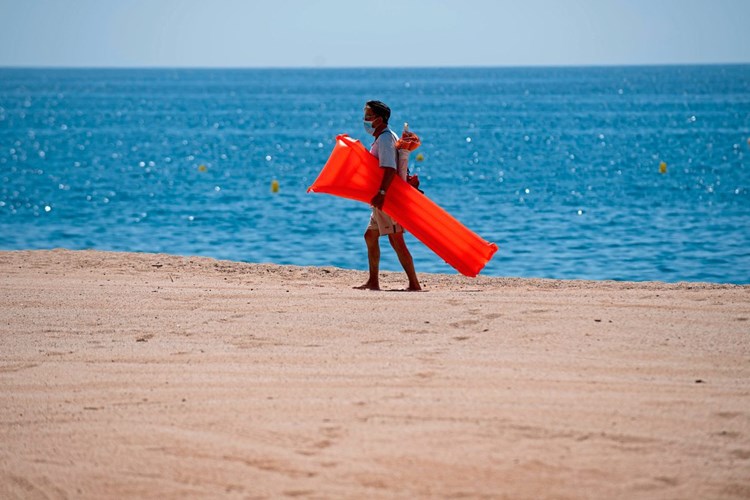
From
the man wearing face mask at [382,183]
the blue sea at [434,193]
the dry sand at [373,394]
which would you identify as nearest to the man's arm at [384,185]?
the man wearing face mask at [382,183]

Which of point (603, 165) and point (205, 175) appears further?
point (603, 165)

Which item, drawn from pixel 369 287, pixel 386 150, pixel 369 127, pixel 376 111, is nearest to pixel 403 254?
pixel 369 287

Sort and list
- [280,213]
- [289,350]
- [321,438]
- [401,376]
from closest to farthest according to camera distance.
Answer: [321,438], [401,376], [289,350], [280,213]

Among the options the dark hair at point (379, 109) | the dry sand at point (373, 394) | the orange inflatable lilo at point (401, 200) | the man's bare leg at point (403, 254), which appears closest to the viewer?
the dry sand at point (373, 394)

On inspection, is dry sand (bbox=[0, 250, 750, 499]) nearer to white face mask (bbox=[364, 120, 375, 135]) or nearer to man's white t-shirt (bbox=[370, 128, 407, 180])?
man's white t-shirt (bbox=[370, 128, 407, 180])

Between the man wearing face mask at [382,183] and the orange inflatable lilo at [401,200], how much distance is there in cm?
10

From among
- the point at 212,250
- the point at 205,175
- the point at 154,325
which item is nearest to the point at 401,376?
the point at 154,325

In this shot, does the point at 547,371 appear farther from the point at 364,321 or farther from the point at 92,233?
the point at 92,233

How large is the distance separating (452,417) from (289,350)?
1.81m

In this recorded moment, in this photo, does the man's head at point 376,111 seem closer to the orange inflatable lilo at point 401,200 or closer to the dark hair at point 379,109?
the dark hair at point 379,109

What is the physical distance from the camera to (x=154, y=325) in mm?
8164

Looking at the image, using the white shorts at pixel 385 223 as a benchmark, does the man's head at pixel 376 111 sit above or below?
above

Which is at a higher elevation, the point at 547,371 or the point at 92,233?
the point at 547,371

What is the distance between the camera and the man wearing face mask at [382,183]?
9.42 m
